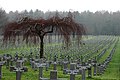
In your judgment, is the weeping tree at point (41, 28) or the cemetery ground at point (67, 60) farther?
the weeping tree at point (41, 28)

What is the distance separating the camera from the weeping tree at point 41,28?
19.4m

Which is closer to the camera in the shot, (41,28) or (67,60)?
(41,28)

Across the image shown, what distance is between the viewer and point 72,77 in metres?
7.63

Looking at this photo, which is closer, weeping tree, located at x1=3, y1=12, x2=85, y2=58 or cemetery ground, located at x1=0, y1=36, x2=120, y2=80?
cemetery ground, located at x1=0, y1=36, x2=120, y2=80

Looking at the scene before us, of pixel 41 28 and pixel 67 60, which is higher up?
pixel 41 28

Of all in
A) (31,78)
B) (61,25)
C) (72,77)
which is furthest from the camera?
(61,25)

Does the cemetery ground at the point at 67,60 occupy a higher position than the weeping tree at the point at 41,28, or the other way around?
the weeping tree at the point at 41,28

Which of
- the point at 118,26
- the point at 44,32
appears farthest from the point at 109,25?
the point at 44,32

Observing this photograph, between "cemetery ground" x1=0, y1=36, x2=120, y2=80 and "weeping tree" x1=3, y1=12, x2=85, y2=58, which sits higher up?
"weeping tree" x1=3, y1=12, x2=85, y2=58

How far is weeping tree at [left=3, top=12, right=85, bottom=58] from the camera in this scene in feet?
63.8

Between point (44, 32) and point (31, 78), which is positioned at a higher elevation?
point (44, 32)

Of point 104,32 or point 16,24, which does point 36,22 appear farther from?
point 104,32

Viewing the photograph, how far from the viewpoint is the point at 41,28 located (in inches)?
798

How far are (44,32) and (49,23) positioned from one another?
3.28ft
